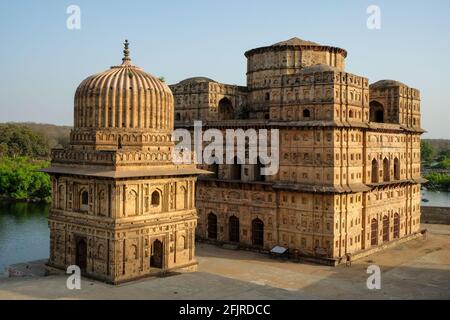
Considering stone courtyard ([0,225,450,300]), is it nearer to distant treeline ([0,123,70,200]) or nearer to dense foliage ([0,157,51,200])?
distant treeline ([0,123,70,200])

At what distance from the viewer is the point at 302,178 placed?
2820 centimetres

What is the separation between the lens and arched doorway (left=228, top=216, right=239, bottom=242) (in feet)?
103

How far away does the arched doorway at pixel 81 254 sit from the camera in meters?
22.7

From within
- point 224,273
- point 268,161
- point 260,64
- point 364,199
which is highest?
point 260,64

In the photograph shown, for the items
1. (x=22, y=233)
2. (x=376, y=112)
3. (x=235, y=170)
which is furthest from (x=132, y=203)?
(x=22, y=233)

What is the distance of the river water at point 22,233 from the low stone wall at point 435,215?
28.8 metres

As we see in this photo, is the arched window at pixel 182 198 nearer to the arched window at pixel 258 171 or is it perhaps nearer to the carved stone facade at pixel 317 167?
the carved stone facade at pixel 317 167

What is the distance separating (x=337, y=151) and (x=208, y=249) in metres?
9.26

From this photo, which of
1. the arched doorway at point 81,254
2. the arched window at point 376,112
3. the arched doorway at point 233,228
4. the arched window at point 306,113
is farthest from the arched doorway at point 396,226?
the arched doorway at point 81,254

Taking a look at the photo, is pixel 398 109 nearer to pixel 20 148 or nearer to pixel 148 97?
pixel 148 97

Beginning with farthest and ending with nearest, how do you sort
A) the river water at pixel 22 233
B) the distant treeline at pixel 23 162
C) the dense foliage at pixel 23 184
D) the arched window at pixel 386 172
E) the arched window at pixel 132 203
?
the distant treeline at pixel 23 162
the dense foliage at pixel 23 184
the river water at pixel 22 233
the arched window at pixel 386 172
the arched window at pixel 132 203

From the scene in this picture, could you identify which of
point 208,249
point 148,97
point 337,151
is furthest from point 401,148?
point 148,97

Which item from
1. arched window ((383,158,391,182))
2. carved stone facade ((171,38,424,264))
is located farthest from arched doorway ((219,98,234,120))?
arched window ((383,158,391,182))

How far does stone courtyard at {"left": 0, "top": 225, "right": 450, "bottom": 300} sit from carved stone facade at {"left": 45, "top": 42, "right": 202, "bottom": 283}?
1.22m
